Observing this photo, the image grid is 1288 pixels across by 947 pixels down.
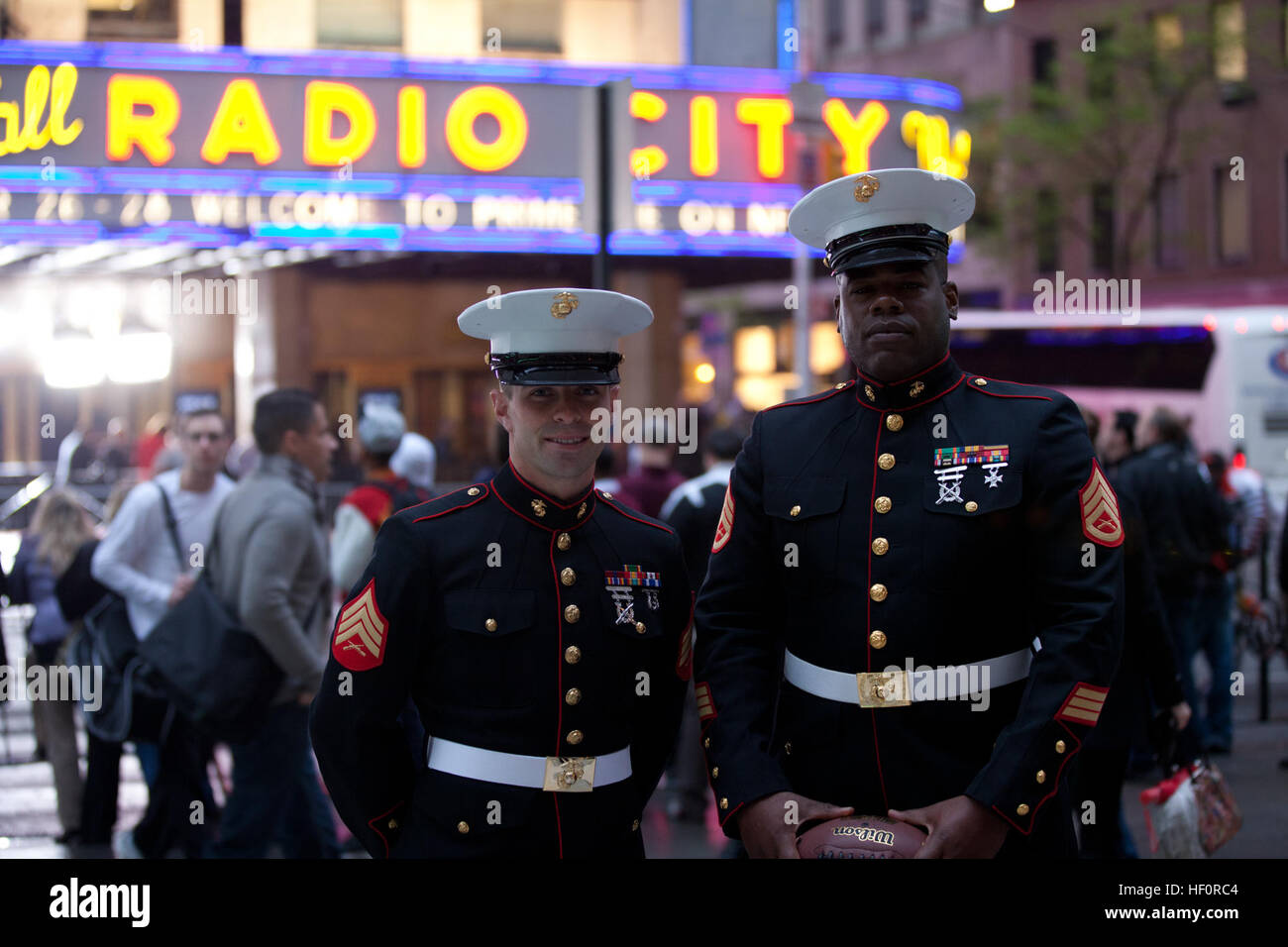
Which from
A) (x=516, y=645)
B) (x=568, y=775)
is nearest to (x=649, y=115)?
(x=516, y=645)

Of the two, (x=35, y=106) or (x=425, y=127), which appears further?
(x=425, y=127)

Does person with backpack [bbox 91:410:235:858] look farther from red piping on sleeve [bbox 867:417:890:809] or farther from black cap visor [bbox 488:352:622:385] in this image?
red piping on sleeve [bbox 867:417:890:809]

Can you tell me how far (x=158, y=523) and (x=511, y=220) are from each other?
7480 millimetres

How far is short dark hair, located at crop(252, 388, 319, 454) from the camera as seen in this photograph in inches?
201

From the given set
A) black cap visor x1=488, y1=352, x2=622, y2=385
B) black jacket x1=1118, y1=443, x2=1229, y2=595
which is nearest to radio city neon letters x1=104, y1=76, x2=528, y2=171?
black jacket x1=1118, y1=443, x2=1229, y2=595

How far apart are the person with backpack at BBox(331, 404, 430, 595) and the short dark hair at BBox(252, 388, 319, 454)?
713mm

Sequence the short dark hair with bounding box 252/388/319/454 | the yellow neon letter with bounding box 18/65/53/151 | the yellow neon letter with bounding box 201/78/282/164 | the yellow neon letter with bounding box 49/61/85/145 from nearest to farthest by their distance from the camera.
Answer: the short dark hair with bounding box 252/388/319/454 → the yellow neon letter with bounding box 18/65/53/151 → the yellow neon letter with bounding box 49/61/85/145 → the yellow neon letter with bounding box 201/78/282/164

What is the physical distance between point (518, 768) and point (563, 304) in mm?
895

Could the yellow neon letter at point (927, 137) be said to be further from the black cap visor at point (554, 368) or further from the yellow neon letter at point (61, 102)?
the black cap visor at point (554, 368)

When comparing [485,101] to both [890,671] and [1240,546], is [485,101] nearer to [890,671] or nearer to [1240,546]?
[1240,546]

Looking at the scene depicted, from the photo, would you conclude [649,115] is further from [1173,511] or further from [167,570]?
[167,570]

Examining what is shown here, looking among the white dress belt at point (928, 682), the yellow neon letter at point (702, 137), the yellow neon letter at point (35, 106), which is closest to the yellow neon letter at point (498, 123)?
the yellow neon letter at point (702, 137)

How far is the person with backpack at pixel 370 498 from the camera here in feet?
19.3

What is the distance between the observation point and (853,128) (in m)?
12.2
